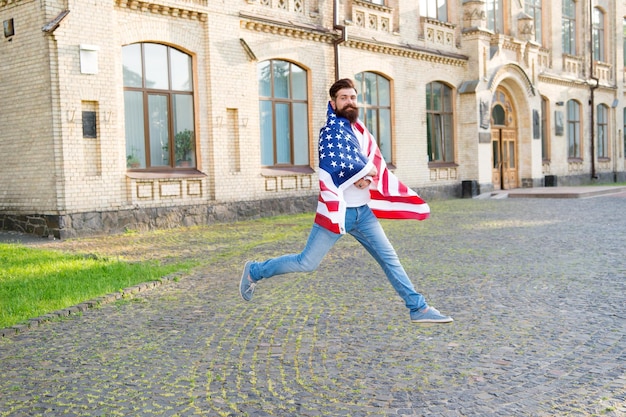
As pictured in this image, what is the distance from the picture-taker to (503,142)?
28.2m

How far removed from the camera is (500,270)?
8.62 metres

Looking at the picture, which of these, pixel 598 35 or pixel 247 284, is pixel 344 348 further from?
pixel 598 35

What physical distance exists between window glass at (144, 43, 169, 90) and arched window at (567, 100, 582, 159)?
23.1m

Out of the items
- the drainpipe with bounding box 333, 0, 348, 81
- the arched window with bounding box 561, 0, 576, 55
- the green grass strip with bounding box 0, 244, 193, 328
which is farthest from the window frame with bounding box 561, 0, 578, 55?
the green grass strip with bounding box 0, 244, 193, 328

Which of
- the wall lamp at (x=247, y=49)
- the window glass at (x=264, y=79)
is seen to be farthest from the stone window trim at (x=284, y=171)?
the wall lamp at (x=247, y=49)

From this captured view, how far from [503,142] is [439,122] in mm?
4659

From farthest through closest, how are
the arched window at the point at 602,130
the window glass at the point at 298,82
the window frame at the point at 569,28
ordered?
the arched window at the point at 602,130, the window frame at the point at 569,28, the window glass at the point at 298,82

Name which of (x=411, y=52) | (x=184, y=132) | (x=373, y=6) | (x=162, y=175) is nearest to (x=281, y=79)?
(x=184, y=132)

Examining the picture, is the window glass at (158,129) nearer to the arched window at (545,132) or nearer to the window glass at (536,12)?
the window glass at (536,12)

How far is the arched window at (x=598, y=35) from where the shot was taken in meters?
35.3

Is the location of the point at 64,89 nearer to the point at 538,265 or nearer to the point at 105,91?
the point at 105,91

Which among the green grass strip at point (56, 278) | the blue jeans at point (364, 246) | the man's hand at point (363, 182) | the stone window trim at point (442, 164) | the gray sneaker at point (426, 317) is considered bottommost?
the gray sneaker at point (426, 317)

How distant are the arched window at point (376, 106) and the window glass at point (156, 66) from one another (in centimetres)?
740

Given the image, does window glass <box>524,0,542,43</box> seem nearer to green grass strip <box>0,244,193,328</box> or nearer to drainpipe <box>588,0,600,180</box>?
drainpipe <box>588,0,600,180</box>
